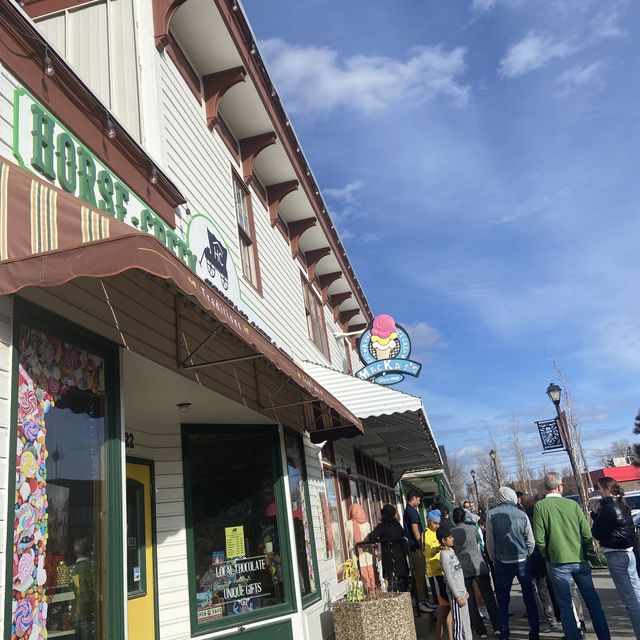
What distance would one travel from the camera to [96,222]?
3465 millimetres

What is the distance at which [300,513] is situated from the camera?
326 inches

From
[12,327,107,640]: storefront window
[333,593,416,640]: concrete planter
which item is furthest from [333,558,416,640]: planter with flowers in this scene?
[12,327,107,640]: storefront window

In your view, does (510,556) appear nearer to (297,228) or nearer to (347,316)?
(297,228)

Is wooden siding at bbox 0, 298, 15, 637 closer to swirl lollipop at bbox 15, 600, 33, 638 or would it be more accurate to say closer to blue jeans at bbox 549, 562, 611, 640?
swirl lollipop at bbox 15, 600, 33, 638

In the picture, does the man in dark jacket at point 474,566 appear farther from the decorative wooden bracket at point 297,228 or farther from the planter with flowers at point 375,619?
the decorative wooden bracket at point 297,228

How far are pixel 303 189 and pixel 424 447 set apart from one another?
7.84 meters

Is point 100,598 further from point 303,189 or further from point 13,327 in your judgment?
point 303,189

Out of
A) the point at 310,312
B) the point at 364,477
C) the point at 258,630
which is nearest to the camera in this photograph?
the point at 258,630

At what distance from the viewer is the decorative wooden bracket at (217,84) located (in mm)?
8398

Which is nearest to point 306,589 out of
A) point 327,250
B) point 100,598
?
→ point 100,598

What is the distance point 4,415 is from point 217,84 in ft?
21.2

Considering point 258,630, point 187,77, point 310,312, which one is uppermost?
point 187,77

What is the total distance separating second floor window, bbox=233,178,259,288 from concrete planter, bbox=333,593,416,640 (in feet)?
14.6

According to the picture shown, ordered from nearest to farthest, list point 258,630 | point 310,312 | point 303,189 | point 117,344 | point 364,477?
point 117,344
point 258,630
point 303,189
point 310,312
point 364,477
